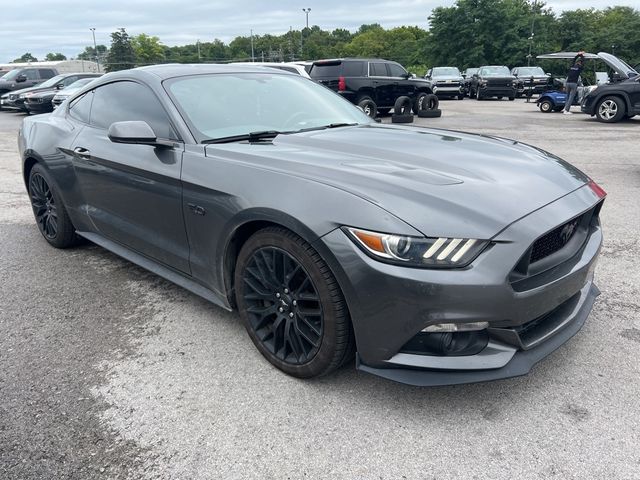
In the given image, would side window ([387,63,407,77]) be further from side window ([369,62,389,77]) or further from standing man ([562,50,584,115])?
standing man ([562,50,584,115])

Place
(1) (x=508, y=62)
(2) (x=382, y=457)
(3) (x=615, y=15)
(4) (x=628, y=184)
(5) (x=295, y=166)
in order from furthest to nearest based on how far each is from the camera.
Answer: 1. (3) (x=615, y=15)
2. (1) (x=508, y=62)
3. (4) (x=628, y=184)
4. (5) (x=295, y=166)
5. (2) (x=382, y=457)

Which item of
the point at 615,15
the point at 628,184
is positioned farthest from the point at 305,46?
the point at 628,184

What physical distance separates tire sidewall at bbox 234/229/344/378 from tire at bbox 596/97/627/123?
47.5 feet

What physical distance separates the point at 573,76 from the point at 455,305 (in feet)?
55.5

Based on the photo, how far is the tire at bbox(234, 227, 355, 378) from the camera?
7.50 ft

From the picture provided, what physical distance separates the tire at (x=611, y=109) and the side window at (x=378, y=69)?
6.16 metres

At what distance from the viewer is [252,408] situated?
2416mm

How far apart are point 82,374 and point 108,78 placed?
7.63 ft

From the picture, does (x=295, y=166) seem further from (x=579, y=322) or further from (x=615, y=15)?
(x=615, y=15)

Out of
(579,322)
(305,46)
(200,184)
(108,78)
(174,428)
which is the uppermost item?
(305,46)

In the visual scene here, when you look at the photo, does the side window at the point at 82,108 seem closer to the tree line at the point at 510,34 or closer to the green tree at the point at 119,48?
the tree line at the point at 510,34

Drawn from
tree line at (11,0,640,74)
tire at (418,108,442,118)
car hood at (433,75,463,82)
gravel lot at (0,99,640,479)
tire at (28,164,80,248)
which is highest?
tree line at (11,0,640,74)

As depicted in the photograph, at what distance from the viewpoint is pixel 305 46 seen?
91.3m

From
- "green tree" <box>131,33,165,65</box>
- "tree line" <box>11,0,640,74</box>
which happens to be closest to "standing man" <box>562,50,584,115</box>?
"tree line" <box>11,0,640,74</box>
